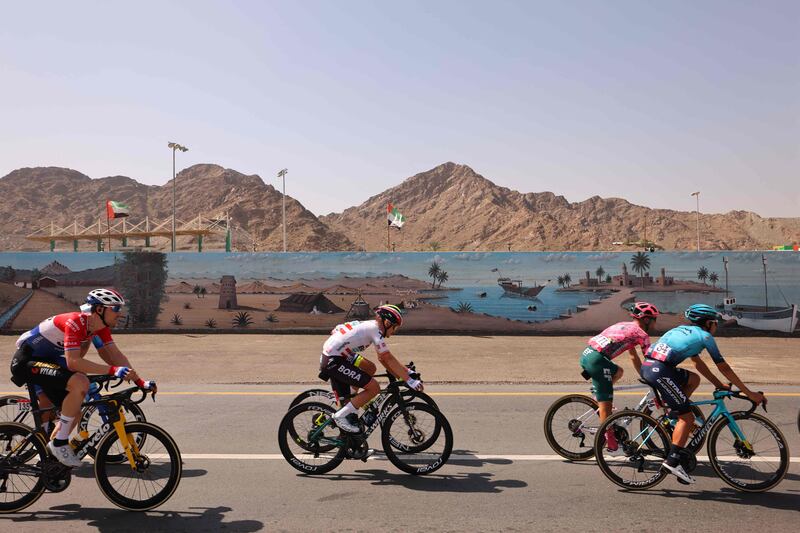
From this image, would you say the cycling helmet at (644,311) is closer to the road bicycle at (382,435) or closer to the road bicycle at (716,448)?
the road bicycle at (716,448)

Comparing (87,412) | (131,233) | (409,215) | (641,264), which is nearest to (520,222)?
(409,215)

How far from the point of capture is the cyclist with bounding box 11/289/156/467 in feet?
19.0

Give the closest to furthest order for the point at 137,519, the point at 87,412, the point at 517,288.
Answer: the point at 137,519
the point at 87,412
the point at 517,288

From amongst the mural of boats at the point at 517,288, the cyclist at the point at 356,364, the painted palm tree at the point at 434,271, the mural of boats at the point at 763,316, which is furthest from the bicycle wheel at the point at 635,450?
the mural of boats at the point at 763,316

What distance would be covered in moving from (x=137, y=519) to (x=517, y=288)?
63.2ft

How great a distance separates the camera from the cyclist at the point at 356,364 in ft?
21.9

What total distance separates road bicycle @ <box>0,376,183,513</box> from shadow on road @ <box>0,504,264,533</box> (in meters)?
0.13

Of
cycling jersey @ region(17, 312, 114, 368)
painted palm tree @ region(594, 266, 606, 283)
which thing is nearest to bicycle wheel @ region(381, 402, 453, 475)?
cycling jersey @ region(17, 312, 114, 368)

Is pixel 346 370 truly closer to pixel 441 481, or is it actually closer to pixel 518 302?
pixel 441 481

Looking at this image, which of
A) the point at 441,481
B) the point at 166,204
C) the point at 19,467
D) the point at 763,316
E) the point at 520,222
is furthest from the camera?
the point at 166,204

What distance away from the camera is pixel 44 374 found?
611cm

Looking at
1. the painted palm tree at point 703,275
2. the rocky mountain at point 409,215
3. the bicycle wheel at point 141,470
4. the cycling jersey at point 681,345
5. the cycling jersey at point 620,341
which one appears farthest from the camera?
the rocky mountain at point 409,215

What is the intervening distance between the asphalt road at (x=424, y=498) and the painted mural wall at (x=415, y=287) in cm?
1533

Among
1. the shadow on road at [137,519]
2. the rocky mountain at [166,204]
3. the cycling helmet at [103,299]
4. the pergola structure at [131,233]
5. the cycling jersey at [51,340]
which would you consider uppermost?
the rocky mountain at [166,204]
